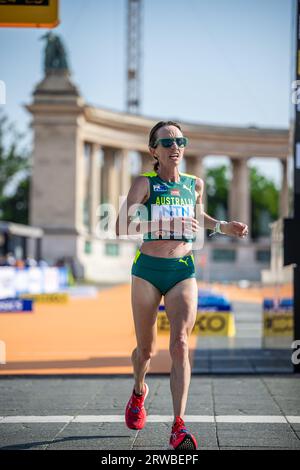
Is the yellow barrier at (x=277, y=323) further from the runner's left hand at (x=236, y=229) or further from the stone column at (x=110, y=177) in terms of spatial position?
the stone column at (x=110, y=177)

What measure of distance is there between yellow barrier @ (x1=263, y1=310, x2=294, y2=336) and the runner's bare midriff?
23.9ft

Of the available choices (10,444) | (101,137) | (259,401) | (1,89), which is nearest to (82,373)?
(259,401)

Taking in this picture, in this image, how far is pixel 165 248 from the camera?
550cm

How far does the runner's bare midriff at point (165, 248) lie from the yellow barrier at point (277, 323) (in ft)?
23.9

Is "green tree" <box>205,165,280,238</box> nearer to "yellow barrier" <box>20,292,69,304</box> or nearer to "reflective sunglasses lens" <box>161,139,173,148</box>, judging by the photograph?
"yellow barrier" <box>20,292,69,304</box>

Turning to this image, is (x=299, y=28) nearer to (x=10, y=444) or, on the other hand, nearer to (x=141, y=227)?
(x=141, y=227)

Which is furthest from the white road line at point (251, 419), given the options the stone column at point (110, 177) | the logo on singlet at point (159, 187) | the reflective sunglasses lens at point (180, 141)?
the stone column at point (110, 177)

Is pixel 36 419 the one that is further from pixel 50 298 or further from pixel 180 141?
pixel 50 298

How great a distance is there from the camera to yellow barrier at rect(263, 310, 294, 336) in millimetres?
12531

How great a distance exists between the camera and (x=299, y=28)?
8.89m

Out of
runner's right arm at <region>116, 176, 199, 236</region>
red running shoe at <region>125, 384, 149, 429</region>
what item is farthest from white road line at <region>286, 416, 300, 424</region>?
runner's right arm at <region>116, 176, 199, 236</region>

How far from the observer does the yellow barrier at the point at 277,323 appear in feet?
41.1

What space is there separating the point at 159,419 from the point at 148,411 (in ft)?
1.58
